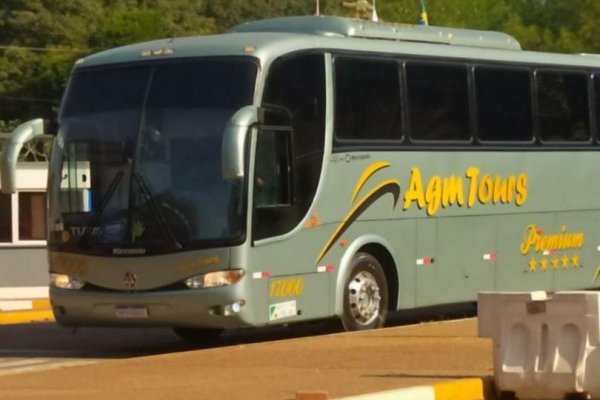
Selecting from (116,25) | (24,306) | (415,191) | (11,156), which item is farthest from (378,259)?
(116,25)

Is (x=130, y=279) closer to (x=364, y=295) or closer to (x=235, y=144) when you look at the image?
(x=235, y=144)

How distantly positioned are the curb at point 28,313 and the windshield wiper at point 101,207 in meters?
8.60

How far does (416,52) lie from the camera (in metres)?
19.9

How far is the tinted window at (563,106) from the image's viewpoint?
854 inches

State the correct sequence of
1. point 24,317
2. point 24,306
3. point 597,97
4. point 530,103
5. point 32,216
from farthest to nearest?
point 32,216 → point 24,306 → point 24,317 → point 597,97 → point 530,103

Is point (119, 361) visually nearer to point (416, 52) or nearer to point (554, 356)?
point (554, 356)

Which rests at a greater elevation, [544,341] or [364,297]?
[364,297]

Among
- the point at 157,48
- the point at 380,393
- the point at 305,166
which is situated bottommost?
the point at 380,393

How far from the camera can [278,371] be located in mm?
14297

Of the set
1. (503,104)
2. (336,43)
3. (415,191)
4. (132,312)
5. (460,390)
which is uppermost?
(336,43)

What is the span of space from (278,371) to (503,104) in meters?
7.83

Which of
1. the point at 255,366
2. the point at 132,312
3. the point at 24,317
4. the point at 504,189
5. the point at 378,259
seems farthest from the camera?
the point at 24,317


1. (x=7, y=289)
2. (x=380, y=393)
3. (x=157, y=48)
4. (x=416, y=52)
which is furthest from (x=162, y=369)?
(x=7, y=289)

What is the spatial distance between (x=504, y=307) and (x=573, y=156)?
952 cm
